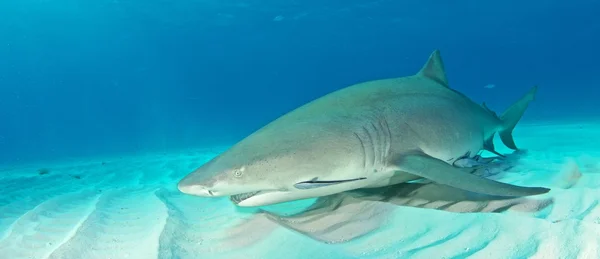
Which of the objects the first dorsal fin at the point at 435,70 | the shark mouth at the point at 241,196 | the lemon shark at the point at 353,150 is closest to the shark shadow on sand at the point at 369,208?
the lemon shark at the point at 353,150

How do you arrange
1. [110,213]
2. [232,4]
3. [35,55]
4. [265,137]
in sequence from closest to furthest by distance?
[265,137], [110,213], [232,4], [35,55]

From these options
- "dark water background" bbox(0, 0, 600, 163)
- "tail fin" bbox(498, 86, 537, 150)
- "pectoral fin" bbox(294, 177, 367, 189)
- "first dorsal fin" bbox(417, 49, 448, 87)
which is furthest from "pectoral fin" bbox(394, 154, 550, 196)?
"dark water background" bbox(0, 0, 600, 163)

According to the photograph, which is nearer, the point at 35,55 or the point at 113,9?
the point at 113,9

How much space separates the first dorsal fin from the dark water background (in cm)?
1806

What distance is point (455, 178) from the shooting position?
260 cm

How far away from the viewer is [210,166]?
2.63 m

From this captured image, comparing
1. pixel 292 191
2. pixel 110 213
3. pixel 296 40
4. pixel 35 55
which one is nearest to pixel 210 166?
pixel 292 191

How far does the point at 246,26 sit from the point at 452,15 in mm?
24816

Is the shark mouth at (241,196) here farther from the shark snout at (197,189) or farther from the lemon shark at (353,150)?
the shark snout at (197,189)

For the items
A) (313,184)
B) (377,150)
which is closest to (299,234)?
(313,184)

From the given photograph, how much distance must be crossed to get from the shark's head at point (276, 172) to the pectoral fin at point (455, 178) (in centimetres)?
41

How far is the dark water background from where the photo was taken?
4009cm

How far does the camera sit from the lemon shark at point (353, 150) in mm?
2506

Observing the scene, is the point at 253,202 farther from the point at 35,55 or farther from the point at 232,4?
the point at 35,55
